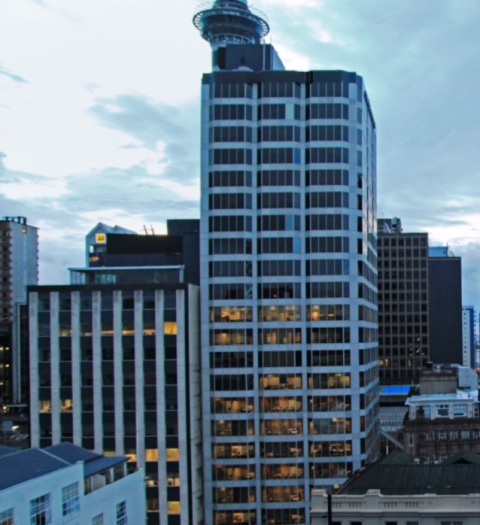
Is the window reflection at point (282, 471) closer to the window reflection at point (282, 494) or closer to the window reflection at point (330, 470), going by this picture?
the window reflection at point (282, 494)

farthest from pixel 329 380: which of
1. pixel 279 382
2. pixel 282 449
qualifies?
pixel 282 449

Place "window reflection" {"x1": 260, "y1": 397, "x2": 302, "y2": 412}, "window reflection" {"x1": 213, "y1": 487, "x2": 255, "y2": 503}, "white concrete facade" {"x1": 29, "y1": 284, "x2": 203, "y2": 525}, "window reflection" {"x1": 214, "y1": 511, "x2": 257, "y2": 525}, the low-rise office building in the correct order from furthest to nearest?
"window reflection" {"x1": 260, "y1": 397, "x2": 302, "y2": 412} → "window reflection" {"x1": 213, "y1": 487, "x2": 255, "y2": 503} → "window reflection" {"x1": 214, "y1": 511, "x2": 257, "y2": 525} → "white concrete facade" {"x1": 29, "y1": 284, "x2": 203, "y2": 525} → the low-rise office building

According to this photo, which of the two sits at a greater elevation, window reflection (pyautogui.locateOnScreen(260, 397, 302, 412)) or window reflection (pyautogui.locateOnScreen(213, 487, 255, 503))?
window reflection (pyautogui.locateOnScreen(260, 397, 302, 412))

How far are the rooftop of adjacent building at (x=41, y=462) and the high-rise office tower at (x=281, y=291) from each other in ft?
123

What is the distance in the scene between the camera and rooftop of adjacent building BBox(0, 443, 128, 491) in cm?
6020

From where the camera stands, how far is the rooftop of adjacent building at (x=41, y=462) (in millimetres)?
60203

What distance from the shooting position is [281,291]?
113 meters

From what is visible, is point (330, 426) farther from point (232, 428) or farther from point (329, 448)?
point (232, 428)

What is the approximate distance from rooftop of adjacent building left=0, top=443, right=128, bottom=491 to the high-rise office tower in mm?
37409

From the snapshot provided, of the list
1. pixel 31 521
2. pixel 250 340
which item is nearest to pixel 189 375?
pixel 250 340

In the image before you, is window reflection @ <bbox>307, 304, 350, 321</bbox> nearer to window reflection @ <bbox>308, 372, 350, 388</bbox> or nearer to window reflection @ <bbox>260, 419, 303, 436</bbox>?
window reflection @ <bbox>308, 372, 350, 388</bbox>

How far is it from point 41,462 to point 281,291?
190ft

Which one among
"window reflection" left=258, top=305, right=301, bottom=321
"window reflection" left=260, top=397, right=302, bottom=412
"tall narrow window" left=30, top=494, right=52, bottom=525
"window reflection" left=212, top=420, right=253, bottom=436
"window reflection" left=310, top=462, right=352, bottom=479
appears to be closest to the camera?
"tall narrow window" left=30, top=494, right=52, bottom=525

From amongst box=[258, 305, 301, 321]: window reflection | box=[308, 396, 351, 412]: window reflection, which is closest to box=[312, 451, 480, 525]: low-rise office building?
box=[308, 396, 351, 412]: window reflection
